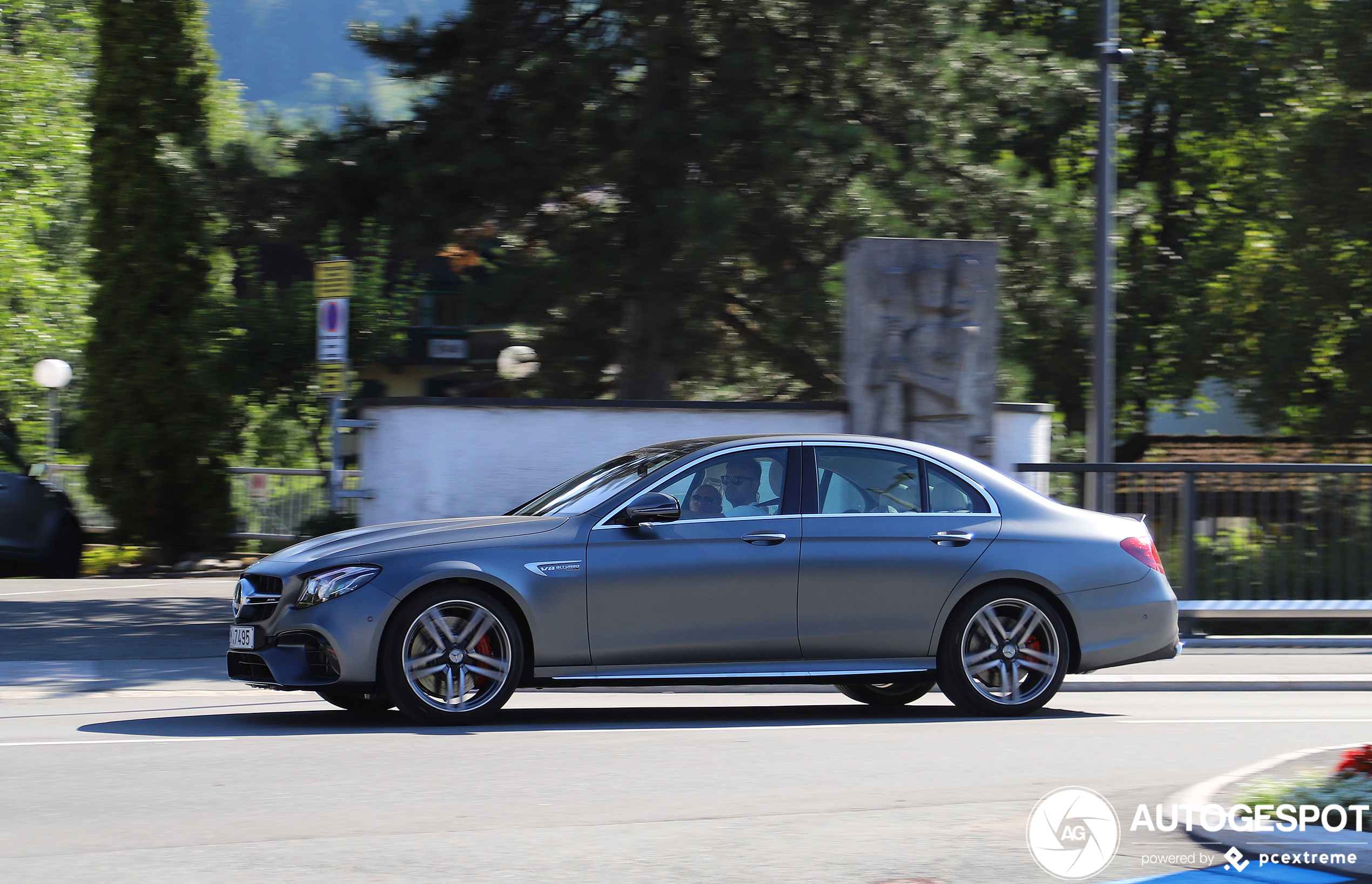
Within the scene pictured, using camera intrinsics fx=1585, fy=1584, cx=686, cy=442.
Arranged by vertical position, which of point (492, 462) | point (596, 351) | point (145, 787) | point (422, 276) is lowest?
point (145, 787)

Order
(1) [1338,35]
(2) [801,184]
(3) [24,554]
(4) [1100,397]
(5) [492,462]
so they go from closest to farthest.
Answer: (5) [492,462]
(4) [1100,397]
(2) [801,184]
(3) [24,554]
(1) [1338,35]

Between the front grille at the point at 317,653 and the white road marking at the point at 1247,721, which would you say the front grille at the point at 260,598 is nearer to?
the front grille at the point at 317,653

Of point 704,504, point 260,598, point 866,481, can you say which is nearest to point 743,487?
point 704,504

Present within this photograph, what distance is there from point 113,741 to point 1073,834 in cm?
475

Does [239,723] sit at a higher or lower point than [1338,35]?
lower

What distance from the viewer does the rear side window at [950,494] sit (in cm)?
895

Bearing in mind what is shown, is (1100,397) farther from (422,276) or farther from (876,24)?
(422,276)

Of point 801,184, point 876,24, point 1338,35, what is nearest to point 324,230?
point 801,184

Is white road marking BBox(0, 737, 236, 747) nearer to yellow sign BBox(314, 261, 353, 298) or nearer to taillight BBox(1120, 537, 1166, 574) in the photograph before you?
yellow sign BBox(314, 261, 353, 298)

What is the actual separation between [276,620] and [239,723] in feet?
2.46

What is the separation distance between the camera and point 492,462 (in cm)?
1291

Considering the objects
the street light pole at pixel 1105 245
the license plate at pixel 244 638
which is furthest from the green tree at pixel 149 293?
the license plate at pixel 244 638

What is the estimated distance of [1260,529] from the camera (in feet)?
43.3

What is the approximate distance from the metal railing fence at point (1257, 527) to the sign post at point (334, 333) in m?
5.54
